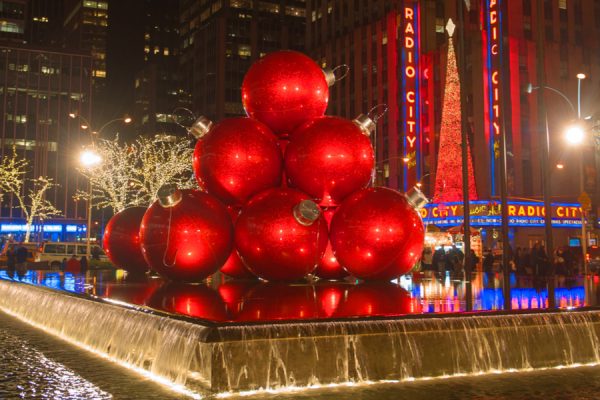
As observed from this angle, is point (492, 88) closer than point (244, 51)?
Yes

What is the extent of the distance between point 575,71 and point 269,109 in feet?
169

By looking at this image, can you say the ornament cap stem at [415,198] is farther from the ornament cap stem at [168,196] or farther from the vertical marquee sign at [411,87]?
the vertical marquee sign at [411,87]

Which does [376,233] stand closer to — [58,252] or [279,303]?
[279,303]

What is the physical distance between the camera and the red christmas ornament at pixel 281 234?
934cm

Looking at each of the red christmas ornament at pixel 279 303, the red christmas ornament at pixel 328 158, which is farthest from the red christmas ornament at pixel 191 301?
the red christmas ornament at pixel 328 158

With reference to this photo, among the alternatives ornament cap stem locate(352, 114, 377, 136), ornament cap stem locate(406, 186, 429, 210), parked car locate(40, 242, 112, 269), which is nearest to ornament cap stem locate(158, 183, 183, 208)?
ornament cap stem locate(352, 114, 377, 136)

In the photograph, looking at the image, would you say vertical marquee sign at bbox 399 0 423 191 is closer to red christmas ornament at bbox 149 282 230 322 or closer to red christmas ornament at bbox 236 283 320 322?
red christmas ornament at bbox 236 283 320 322

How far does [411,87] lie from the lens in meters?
53.6

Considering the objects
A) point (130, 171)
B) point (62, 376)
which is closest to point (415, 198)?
point (62, 376)

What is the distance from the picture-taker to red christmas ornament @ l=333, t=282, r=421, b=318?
7.50 metres

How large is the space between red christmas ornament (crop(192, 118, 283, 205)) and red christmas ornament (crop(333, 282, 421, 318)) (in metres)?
2.15

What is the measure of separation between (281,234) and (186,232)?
1498mm

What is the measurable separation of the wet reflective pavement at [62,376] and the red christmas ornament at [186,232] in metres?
1.88

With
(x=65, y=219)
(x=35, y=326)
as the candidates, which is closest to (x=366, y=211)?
(x=35, y=326)
